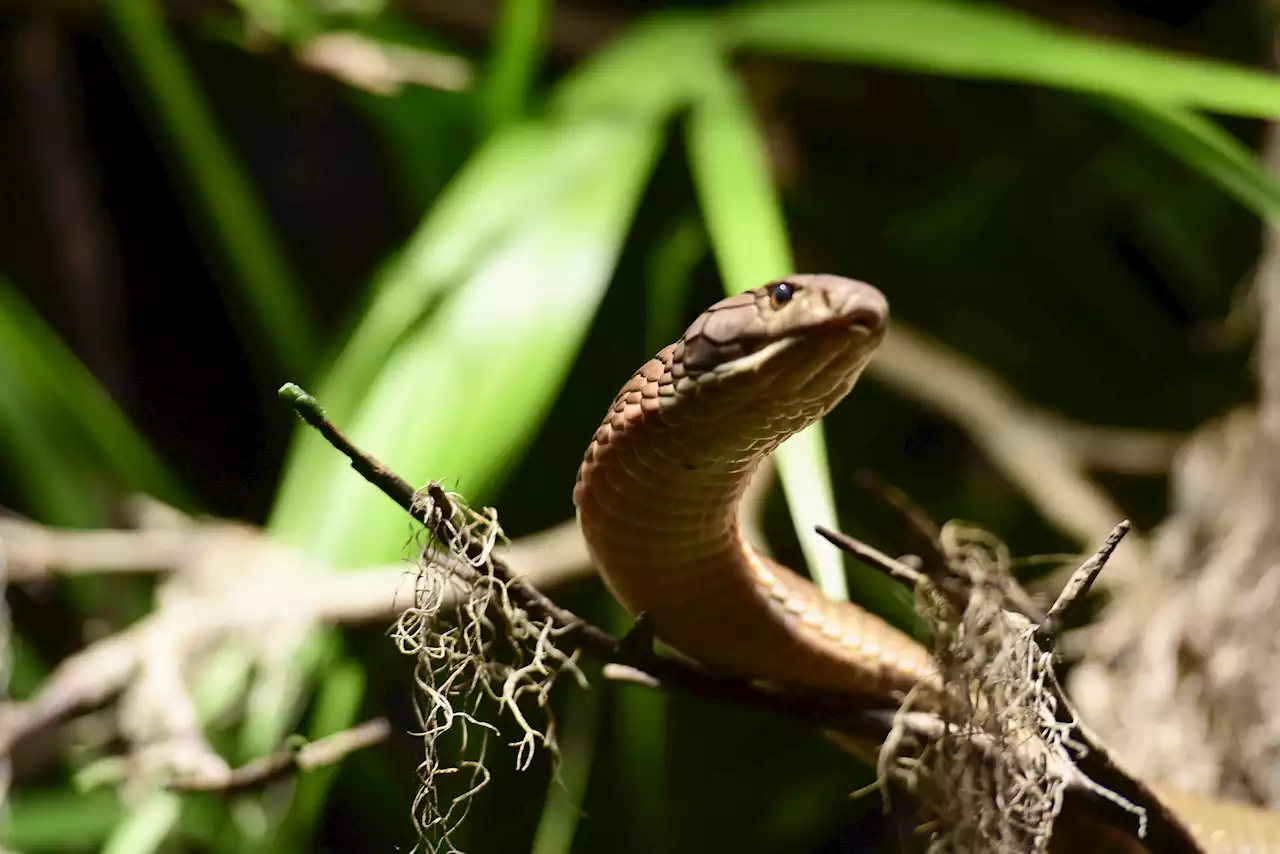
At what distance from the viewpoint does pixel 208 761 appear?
82 centimetres

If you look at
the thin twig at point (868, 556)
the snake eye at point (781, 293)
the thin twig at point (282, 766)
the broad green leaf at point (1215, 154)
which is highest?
the broad green leaf at point (1215, 154)

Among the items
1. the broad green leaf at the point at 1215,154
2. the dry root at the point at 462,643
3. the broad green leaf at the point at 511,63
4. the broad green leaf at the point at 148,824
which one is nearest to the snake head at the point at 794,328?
the dry root at the point at 462,643

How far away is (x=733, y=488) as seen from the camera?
1.82 feet

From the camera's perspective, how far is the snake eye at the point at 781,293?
0.53 m

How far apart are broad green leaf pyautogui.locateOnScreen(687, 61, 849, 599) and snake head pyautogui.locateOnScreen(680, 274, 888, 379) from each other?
0.50ft

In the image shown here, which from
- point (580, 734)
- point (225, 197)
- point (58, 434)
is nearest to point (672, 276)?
point (580, 734)

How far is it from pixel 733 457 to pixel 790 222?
1.10 meters

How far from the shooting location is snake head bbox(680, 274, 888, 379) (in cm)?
50

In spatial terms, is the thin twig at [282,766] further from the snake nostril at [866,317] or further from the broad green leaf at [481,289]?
the snake nostril at [866,317]

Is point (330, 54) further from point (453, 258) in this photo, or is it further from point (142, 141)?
point (142, 141)

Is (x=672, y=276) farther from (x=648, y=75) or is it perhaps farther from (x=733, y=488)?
(x=733, y=488)

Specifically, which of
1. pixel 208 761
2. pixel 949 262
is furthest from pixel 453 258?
pixel 949 262

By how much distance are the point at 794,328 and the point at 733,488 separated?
0.32 feet

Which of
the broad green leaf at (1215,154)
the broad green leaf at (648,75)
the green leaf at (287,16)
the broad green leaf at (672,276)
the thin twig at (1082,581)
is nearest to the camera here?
the thin twig at (1082,581)
